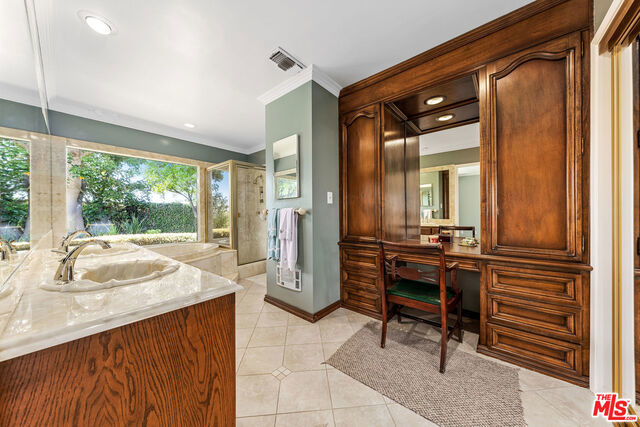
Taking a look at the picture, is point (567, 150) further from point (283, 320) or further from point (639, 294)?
point (283, 320)

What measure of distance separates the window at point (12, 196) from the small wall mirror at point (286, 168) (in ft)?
5.92

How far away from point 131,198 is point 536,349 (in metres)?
5.07

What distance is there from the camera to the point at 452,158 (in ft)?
13.2

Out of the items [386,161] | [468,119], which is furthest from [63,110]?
[468,119]

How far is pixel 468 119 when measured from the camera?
9.22ft

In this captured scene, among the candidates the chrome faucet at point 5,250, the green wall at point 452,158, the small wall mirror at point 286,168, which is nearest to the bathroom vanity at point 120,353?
the chrome faucet at point 5,250

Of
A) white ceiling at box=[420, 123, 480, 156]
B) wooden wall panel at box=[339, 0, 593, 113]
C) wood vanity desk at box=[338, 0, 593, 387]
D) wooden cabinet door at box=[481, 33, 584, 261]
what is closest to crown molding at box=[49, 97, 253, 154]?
wooden wall panel at box=[339, 0, 593, 113]

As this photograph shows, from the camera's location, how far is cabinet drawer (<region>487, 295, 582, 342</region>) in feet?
4.76

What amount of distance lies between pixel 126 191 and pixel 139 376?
3.82 meters

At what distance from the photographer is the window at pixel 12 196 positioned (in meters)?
0.93

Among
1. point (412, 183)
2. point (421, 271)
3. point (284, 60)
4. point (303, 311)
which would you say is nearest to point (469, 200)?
point (412, 183)

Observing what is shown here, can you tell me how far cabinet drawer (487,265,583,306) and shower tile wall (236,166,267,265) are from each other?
142 inches

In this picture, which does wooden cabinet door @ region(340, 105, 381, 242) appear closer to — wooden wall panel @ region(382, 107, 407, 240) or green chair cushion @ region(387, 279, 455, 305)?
wooden wall panel @ region(382, 107, 407, 240)

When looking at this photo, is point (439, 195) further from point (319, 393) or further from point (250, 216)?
point (319, 393)
